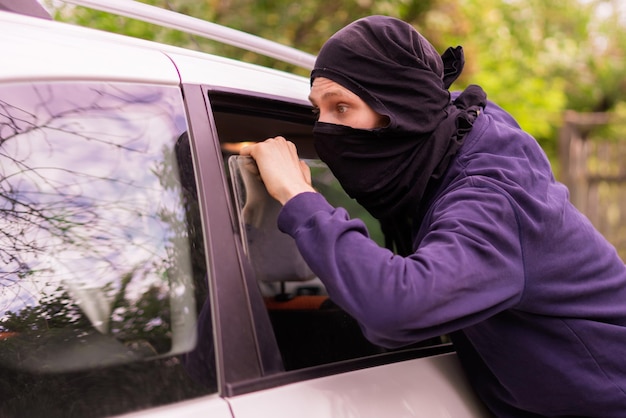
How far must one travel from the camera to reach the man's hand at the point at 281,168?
1.75m

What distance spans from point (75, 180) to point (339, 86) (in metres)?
0.69

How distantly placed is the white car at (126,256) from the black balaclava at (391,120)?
0.33 meters

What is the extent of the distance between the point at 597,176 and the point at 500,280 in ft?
24.7

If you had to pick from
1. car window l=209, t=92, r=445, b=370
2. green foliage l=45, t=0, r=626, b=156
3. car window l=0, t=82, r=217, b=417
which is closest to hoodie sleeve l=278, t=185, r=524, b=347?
car window l=209, t=92, r=445, b=370

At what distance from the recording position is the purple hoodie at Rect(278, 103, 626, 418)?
1.56 meters

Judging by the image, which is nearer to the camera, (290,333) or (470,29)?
(290,333)

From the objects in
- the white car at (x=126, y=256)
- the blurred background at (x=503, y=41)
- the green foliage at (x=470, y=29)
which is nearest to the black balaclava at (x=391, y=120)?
the white car at (x=126, y=256)

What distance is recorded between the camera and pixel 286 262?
1.90 m

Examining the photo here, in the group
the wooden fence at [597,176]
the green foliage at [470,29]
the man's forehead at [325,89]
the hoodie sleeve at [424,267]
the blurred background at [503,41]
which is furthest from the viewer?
the wooden fence at [597,176]

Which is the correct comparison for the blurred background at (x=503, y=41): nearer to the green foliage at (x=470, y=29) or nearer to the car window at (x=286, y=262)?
the green foliage at (x=470, y=29)

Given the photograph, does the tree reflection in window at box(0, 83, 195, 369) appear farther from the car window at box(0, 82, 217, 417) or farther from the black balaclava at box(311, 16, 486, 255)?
the black balaclava at box(311, 16, 486, 255)

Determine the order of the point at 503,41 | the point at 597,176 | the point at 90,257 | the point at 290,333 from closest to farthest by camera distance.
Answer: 1. the point at 90,257
2. the point at 290,333
3. the point at 503,41
4. the point at 597,176

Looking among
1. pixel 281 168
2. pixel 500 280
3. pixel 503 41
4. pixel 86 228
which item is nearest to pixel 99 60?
pixel 86 228

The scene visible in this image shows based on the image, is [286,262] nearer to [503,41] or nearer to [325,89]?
[325,89]
